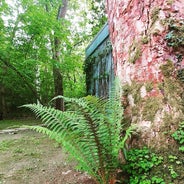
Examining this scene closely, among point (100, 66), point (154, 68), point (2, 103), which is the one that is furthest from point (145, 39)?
point (2, 103)

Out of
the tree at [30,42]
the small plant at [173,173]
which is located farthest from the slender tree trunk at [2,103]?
the small plant at [173,173]

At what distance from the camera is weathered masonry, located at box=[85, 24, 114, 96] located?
4.19 m

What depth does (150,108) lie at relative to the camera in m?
1.54

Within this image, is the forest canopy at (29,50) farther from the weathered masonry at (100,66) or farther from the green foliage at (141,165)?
the green foliage at (141,165)

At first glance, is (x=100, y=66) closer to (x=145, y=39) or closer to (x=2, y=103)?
(x=145, y=39)

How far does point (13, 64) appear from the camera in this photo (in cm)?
516

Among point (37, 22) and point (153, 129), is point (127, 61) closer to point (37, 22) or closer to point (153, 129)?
point (153, 129)

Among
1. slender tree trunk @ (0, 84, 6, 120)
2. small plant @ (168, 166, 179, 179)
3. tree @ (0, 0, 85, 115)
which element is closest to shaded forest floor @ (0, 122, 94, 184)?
small plant @ (168, 166, 179, 179)

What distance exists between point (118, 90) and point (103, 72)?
9.71ft

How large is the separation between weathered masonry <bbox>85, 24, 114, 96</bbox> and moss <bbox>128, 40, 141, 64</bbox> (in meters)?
2.20

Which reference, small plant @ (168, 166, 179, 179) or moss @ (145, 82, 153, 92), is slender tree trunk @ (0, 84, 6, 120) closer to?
moss @ (145, 82, 153, 92)

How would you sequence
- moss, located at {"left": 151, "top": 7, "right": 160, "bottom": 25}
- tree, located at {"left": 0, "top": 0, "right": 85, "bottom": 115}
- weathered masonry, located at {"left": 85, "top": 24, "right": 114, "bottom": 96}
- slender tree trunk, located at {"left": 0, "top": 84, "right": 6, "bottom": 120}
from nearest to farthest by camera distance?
moss, located at {"left": 151, "top": 7, "right": 160, "bottom": 25} → weathered masonry, located at {"left": 85, "top": 24, "right": 114, "bottom": 96} → tree, located at {"left": 0, "top": 0, "right": 85, "bottom": 115} → slender tree trunk, located at {"left": 0, "top": 84, "right": 6, "bottom": 120}

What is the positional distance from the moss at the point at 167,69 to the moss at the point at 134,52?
0.24 metres

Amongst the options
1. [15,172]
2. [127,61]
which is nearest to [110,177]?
[127,61]
